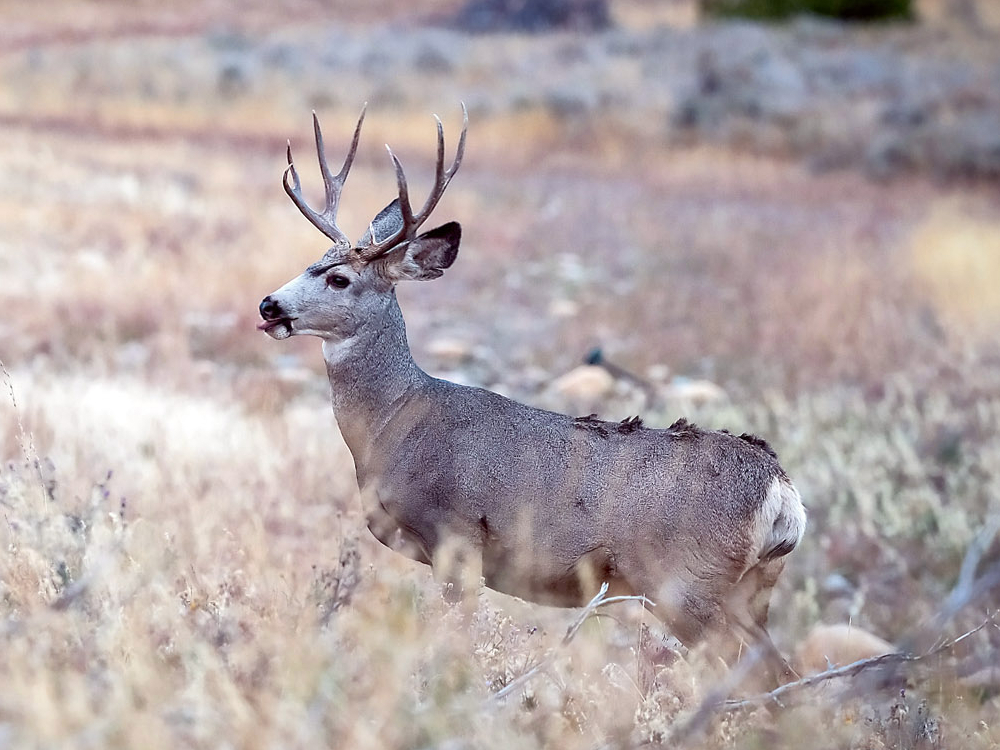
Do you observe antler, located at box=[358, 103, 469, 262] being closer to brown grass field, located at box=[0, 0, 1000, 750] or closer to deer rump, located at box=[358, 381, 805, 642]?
deer rump, located at box=[358, 381, 805, 642]

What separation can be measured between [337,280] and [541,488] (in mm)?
1077

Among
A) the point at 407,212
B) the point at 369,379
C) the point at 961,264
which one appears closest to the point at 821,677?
the point at 369,379

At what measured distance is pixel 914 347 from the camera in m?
9.88

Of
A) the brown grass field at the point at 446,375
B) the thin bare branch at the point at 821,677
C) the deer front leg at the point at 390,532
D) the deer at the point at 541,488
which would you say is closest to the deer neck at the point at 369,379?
the deer at the point at 541,488

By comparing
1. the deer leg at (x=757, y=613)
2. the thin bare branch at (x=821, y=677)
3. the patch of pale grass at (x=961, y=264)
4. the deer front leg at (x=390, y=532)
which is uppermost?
the thin bare branch at (x=821, y=677)

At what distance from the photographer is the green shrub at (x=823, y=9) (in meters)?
34.9

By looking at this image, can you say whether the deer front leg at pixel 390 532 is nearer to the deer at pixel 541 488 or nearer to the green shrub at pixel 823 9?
the deer at pixel 541 488

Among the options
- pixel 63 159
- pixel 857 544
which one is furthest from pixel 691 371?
pixel 63 159

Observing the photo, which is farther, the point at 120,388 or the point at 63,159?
the point at 63,159

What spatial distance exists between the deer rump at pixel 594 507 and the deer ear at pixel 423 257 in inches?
23.5

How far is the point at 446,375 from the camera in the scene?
29.6 feet

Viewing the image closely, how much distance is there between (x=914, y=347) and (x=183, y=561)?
23.7 ft

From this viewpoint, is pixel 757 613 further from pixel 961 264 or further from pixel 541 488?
pixel 961 264

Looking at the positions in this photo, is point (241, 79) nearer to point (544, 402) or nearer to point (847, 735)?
point (544, 402)
